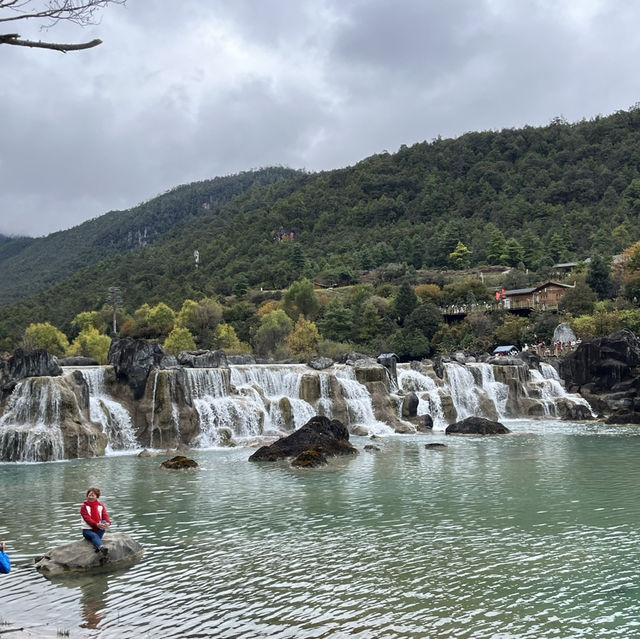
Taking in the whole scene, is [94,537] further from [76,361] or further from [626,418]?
[626,418]

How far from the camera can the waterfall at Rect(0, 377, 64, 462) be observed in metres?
29.8

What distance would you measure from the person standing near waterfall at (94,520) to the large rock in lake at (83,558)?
0.12 m

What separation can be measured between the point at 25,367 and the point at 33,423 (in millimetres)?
2916

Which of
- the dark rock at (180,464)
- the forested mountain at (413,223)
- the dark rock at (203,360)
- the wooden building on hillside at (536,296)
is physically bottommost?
the dark rock at (180,464)

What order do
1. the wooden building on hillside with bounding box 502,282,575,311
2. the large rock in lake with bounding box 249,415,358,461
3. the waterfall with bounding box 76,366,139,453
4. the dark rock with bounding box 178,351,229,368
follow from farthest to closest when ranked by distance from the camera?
the wooden building on hillside with bounding box 502,282,575,311
the dark rock with bounding box 178,351,229,368
the waterfall with bounding box 76,366,139,453
the large rock in lake with bounding box 249,415,358,461

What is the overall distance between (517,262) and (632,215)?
2521cm

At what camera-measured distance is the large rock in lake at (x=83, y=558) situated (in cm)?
1252

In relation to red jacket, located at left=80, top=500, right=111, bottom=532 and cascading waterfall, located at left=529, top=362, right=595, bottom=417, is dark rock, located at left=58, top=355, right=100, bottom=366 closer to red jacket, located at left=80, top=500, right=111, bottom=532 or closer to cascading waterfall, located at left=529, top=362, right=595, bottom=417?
cascading waterfall, located at left=529, top=362, right=595, bottom=417

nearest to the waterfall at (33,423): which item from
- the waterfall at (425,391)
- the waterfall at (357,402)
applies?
the waterfall at (357,402)

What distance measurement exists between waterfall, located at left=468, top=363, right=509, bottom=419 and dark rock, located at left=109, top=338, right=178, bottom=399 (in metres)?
23.5

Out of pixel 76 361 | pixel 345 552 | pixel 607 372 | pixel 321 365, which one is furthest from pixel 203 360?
pixel 607 372

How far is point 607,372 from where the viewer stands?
49.8 m

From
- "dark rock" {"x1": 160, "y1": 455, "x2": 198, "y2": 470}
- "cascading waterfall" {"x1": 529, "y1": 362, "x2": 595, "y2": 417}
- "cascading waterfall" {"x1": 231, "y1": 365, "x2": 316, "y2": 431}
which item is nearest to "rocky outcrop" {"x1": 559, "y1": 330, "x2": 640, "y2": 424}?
"cascading waterfall" {"x1": 529, "y1": 362, "x2": 595, "y2": 417}

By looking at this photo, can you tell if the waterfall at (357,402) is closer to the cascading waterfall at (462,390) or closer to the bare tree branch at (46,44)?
the cascading waterfall at (462,390)
